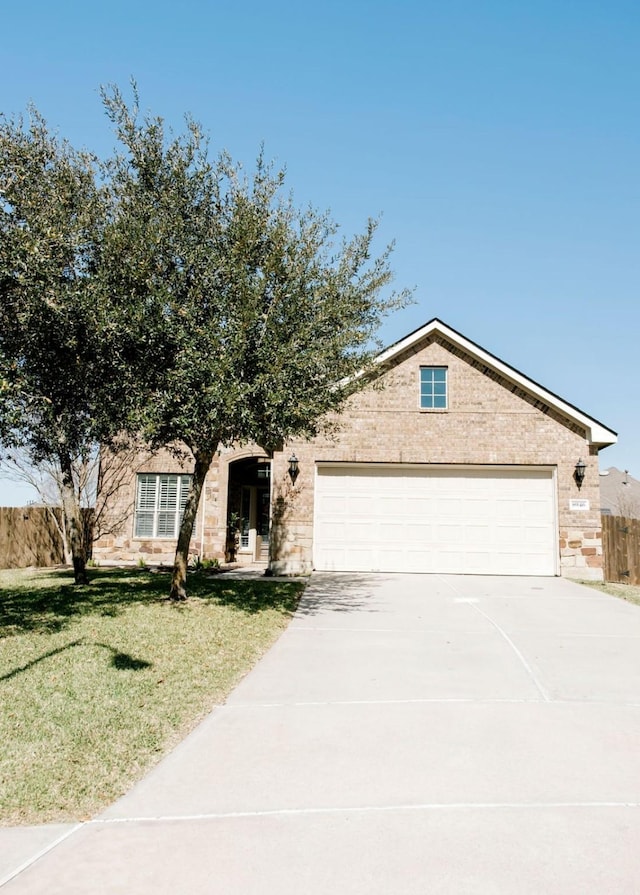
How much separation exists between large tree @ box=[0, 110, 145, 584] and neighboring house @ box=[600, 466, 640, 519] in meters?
37.5

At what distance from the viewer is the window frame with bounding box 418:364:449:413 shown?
16828 mm

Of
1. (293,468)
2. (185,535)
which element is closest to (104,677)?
(185,535)

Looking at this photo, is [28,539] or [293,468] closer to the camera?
→ [293,468]

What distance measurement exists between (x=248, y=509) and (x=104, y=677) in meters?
14.4

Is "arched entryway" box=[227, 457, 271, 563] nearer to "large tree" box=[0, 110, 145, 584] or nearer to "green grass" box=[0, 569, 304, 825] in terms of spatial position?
"green grass" box=[0, 569, 304, 825]

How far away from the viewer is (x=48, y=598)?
11781 millimetres

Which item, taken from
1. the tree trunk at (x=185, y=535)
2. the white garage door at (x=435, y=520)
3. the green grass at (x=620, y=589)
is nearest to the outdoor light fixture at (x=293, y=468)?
the white garage door at (x=435, y=520)

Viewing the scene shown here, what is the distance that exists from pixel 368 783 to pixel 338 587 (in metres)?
9.63

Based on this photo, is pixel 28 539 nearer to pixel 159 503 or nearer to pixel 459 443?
pixel 159 503

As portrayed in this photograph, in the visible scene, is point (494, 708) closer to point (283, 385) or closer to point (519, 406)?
point (283, 385)

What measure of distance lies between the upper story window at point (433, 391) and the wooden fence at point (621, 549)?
5.20m

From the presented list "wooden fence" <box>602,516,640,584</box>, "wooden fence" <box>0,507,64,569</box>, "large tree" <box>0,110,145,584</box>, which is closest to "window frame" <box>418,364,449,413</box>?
"wooden fence" <box>602,516,640,584</box>

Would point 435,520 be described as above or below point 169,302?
below

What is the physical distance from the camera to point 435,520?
16.5 m
